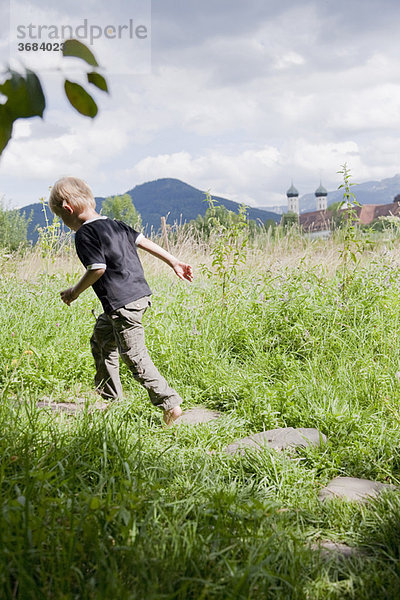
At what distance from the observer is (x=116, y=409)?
325 centimetres

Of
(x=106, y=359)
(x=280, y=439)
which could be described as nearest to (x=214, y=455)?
(x=280, y=439)

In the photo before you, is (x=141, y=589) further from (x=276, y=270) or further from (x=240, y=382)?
(x=276, y=270)

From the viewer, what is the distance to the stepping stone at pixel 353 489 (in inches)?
89.0

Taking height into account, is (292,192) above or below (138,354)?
above

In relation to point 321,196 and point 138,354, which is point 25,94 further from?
point 321,196

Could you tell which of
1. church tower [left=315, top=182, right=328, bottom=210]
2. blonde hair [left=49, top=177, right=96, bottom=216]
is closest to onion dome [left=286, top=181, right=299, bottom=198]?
church tower [left=315, top=182, right=328, bottom=210]

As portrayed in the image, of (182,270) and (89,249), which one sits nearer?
(89,249)

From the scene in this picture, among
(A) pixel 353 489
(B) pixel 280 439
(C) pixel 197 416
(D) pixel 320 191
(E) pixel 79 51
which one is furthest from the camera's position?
(D) pixel 320 191

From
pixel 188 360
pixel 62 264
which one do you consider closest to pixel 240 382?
pixel 188 360

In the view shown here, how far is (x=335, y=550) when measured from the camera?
187 cm

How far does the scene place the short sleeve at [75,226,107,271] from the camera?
3095mm

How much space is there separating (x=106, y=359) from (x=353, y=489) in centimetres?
185

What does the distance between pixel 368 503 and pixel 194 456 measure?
862mm

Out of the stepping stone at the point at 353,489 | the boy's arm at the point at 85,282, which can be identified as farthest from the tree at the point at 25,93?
the boy's arm at the point at 85,282
